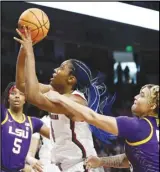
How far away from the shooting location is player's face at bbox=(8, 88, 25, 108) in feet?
11.4

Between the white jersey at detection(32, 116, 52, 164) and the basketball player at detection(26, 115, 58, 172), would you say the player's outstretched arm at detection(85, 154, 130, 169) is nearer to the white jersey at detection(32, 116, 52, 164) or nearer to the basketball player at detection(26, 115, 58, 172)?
the basketball player at detection(26, 115, 58, 172)

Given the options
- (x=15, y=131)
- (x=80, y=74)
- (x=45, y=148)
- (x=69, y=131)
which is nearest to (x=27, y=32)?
(x=80, y=74)

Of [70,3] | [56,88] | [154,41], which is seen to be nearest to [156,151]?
[56,88]

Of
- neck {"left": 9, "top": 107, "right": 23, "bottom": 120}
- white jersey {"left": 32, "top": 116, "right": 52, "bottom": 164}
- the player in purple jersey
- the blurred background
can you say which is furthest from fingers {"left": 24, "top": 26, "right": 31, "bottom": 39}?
the blurred background

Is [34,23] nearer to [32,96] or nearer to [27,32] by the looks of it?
[27,32]

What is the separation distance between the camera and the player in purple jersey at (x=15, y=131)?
3.34 meters

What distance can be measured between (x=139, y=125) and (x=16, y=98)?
1.50 metres

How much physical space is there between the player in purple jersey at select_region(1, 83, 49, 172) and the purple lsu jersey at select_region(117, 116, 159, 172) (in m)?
1.30

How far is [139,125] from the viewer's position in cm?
222

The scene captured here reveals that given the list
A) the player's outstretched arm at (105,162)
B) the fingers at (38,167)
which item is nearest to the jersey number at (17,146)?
the fingers at (38,167)

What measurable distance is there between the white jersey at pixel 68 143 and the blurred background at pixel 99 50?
1.62m

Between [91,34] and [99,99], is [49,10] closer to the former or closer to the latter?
[91,34]

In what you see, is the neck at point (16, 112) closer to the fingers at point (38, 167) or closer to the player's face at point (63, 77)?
the fingers at point (38, 167)

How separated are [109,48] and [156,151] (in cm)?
414
